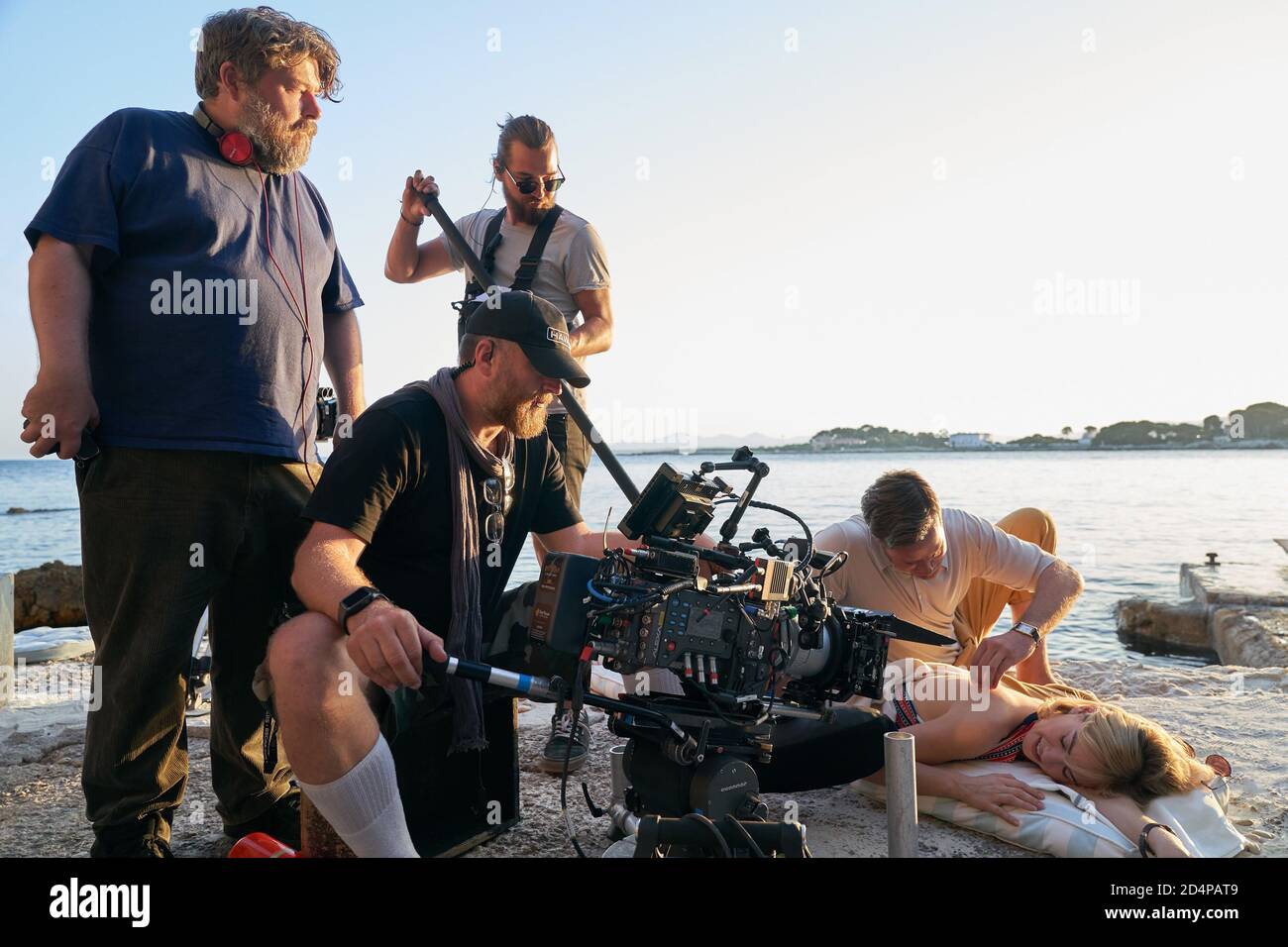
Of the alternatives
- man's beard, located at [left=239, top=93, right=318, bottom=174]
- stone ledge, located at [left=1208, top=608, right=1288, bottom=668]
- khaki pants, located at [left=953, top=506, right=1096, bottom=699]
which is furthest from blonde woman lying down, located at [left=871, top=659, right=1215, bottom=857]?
stone ledge, located at [left=1208, top=608, right=1288, bottom=668]

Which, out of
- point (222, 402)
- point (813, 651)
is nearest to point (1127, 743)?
point (813, 651)

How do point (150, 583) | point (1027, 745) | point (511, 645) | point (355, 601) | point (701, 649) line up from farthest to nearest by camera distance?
point (1027, 745) → point (511, 645) → point (150, 583) → point (701, 649) → point (355, 601)

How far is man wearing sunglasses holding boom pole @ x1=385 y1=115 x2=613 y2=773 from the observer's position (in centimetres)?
354

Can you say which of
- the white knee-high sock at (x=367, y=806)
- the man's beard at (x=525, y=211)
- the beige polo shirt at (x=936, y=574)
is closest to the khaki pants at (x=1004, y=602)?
the beige polo shirt at (x=936, y=574)

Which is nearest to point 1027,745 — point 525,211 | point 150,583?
point 525,211

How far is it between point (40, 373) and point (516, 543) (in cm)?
125

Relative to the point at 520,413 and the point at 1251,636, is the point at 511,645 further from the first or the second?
the point at 1251,636

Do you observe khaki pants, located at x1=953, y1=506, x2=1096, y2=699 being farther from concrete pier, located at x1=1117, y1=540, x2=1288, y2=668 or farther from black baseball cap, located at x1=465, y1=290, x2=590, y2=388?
concrete pier, located at x1=1117, y1=540, x2=1288, y2=668

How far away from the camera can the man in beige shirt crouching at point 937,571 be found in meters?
3.40

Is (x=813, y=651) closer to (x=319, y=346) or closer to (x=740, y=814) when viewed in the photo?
(x=740, y=814)

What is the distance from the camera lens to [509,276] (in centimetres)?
368

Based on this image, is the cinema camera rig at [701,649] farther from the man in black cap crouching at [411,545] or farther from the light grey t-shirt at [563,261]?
the light grey t-shirt at [563,261]

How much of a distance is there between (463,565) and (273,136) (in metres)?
1.30

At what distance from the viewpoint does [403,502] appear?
245cm
